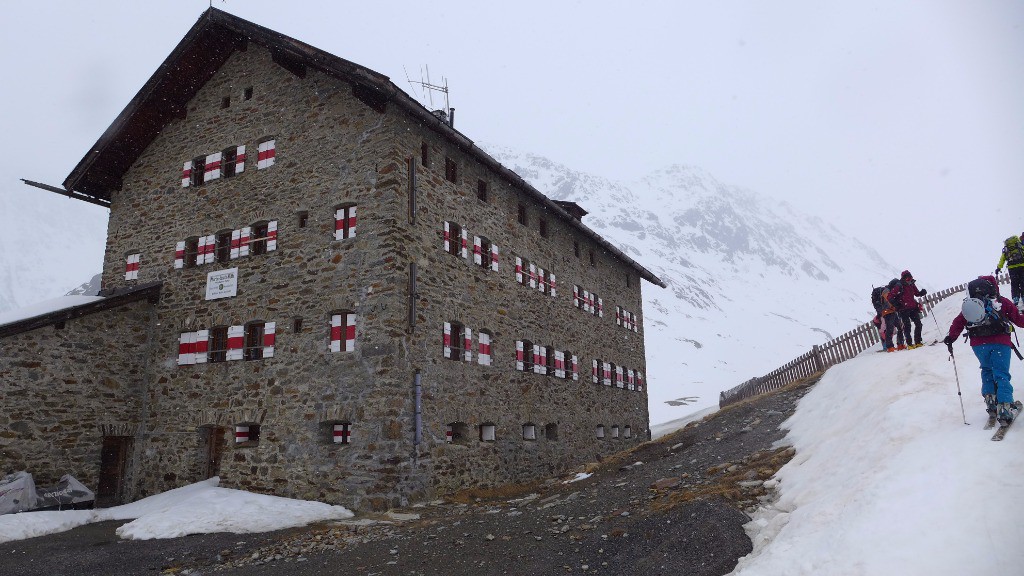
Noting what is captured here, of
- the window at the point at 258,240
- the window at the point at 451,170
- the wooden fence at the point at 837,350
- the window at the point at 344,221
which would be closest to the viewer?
the window at the point at 344,221

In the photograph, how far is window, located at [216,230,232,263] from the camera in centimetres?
1512

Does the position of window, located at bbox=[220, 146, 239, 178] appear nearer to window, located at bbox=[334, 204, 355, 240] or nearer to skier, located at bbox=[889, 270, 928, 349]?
window, located at bbox=[334, 204, 355, 240]

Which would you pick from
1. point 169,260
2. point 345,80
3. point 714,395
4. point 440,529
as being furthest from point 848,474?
point 714,395

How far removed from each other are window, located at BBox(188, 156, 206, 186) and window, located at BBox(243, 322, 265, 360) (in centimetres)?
475

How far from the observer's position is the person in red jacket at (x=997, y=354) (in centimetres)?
598

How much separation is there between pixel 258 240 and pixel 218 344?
269cm

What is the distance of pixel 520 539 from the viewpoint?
855 centimetres

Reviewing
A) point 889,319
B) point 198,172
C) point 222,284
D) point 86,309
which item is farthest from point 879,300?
point 86,309

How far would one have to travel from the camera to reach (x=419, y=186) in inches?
545

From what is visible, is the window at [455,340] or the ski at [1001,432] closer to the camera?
the ski at [1001,432]

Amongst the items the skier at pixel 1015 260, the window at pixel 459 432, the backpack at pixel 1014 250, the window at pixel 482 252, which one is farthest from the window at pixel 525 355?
the backpack at pixel 1014 250

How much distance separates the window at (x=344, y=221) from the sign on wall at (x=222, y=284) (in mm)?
3012

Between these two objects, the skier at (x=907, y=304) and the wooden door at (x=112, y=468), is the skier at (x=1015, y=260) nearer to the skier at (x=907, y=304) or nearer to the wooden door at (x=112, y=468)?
the skier at (x=907, y=304)

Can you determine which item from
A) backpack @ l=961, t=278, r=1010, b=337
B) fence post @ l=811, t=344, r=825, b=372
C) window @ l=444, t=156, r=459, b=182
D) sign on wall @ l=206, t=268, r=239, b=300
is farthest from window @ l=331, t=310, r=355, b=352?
fence post @ l=811, t=344, r=825, b=372
